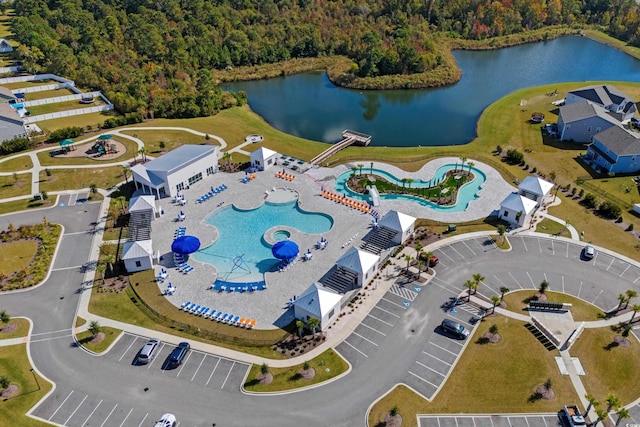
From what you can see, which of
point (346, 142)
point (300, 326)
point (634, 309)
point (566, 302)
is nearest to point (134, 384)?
point (300, 326)

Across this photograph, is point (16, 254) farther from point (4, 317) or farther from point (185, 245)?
point (185, 245)

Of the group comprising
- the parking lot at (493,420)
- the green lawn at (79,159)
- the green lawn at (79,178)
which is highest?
the green lawn at (79,159)

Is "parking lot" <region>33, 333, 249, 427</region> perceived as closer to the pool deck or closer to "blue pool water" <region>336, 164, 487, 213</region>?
the pool deck

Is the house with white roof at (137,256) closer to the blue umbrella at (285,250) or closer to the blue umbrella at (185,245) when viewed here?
the blue umbrella at (185,245)

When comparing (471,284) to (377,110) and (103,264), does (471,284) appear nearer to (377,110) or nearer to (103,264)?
(103,264)

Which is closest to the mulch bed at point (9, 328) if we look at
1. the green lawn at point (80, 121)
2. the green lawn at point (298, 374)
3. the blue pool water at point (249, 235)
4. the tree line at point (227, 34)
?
the blue pool water at point (249, 235)

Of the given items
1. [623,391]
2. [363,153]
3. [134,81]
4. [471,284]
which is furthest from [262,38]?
[623,391]
